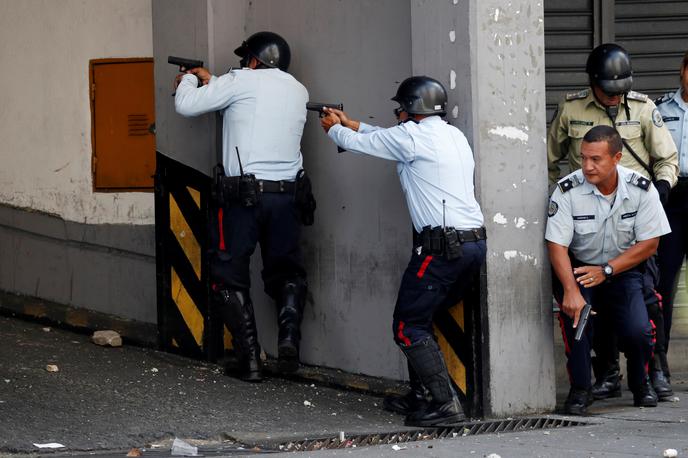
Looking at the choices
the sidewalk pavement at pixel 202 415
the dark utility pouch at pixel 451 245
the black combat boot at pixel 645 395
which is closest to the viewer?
the sidewalk pavement at pixel 202 415

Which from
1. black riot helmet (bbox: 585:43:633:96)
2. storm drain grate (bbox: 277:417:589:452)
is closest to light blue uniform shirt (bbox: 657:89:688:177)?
black riot helmet (bbox: 585:43:633:96)

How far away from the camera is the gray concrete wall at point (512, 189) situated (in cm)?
681

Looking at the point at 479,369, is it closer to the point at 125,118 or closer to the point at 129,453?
the point at 129,453

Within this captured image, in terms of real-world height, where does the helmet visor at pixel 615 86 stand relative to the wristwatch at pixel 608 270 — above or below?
above

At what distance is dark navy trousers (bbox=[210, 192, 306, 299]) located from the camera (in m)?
7.55

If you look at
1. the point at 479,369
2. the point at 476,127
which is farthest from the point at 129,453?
the point at 476,127

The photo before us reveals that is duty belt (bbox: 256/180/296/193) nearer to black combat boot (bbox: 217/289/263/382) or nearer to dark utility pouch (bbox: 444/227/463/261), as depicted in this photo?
black combat boot (bbox: 217/289/263/382)

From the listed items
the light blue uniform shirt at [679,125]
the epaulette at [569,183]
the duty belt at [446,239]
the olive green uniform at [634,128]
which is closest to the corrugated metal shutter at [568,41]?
the light blue uniform shirt at [679,125]

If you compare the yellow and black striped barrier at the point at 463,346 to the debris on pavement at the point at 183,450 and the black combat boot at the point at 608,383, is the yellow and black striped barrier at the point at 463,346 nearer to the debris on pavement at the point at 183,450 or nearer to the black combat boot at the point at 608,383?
the black combat boot at the point at 608,383

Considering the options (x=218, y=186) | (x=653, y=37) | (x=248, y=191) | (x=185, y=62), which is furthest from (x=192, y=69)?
(x=653, y=37)

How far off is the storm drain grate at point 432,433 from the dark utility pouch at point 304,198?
1530 millimetres

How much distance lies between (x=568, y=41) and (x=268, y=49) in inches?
107

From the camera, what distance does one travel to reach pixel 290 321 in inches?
301

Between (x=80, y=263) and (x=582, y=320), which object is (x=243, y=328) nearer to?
(x=80, y=263)
